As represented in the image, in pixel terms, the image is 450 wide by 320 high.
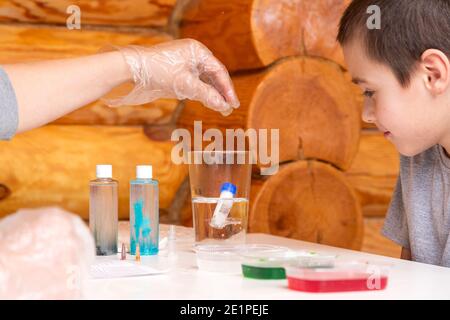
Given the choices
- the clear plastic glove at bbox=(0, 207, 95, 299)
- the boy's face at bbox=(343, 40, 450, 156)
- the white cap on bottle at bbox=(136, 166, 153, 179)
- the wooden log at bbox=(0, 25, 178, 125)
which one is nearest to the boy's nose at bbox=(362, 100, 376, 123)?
the boy's face at bbox=(343, 40, 450, 156)

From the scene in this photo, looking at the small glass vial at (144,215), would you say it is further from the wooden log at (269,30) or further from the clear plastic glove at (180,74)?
the wooden log at (269,30)

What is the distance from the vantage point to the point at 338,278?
110 centimetres

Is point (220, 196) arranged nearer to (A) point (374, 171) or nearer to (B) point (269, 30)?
(B) point (269, 30)

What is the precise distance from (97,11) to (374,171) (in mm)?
966

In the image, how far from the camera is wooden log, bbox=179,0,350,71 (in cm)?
213

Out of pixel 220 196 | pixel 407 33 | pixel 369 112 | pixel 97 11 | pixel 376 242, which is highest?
pixel 97 11

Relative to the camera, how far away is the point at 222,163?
1.44m

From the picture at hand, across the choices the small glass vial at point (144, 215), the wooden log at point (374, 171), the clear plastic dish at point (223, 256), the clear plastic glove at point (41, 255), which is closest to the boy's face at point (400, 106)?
the clear plastic dish at point (223, 256)

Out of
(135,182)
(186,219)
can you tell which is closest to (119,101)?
(135,182)

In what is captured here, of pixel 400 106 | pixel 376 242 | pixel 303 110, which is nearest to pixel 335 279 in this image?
pixel 400 106

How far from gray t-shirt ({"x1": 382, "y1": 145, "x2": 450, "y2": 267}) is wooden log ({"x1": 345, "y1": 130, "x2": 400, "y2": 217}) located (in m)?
0.72

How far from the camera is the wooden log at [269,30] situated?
2.13 metres

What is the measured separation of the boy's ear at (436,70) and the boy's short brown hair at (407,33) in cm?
1

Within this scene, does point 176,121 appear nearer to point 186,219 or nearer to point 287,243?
point 186,219
